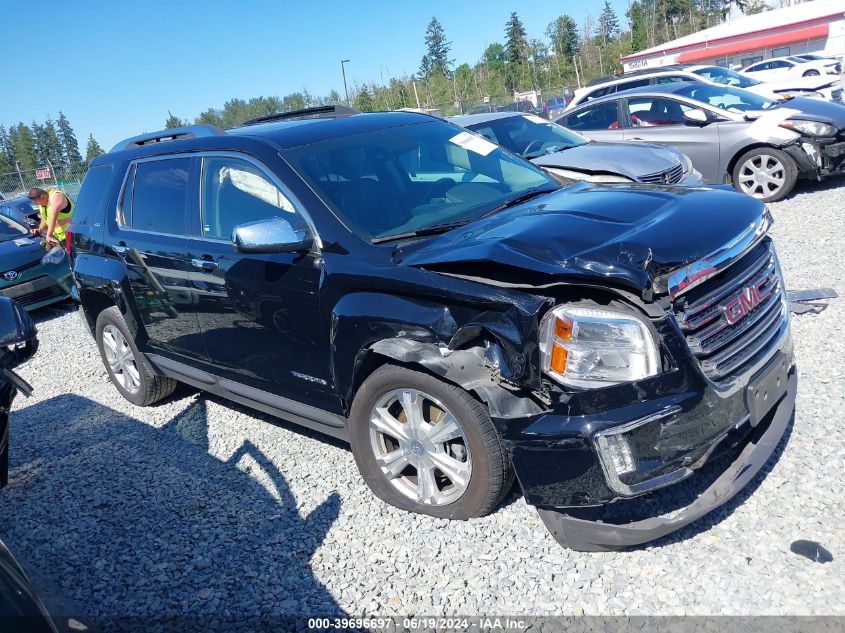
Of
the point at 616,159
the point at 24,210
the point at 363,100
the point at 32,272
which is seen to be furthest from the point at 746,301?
the point at 363,100

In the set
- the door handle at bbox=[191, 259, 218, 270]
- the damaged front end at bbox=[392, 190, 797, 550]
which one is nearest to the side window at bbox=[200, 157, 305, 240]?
the door handle at bbox=[191, 259, 218, 270]

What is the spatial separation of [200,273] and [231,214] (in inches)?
16.7

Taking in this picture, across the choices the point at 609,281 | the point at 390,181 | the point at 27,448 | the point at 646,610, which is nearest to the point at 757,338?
the point at 609,281

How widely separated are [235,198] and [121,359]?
2.37m

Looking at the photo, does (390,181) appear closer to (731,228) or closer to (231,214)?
(231,214)

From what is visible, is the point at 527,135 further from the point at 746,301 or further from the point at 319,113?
the point at 746,301

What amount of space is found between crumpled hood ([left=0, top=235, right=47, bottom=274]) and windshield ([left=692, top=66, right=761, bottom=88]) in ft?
36.9

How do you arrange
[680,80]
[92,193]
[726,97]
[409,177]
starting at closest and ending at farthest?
[409,177] < [92,193] < [726,97] < [680,80]

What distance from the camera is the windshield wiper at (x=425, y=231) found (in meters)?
3.35

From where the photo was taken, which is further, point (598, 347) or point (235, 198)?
point (235, 198)

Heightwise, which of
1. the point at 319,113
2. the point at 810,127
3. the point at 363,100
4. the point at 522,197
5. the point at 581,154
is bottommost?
the point at 810,127

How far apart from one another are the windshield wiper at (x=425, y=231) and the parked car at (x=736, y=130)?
22.3 feet

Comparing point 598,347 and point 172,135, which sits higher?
point 172,135

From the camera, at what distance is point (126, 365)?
557 centimetres
